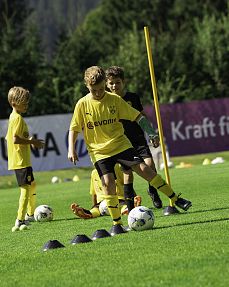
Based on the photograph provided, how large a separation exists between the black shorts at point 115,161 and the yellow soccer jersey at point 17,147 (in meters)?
2.07

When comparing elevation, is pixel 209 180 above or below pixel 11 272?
below

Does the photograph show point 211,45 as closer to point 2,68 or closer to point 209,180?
point 2,68

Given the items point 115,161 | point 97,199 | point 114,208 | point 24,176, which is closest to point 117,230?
point 114,208

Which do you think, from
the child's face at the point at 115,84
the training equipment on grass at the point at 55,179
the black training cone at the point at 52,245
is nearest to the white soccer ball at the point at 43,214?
the child's face at the point at 115,84

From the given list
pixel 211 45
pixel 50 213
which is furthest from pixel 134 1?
pixel 50 213

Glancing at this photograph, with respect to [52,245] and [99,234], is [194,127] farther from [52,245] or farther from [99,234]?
[52,245]

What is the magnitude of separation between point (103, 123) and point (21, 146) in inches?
92.3

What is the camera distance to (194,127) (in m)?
31.6

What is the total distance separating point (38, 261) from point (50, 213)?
463 cm

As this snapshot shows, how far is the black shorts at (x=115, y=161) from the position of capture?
33.7 ft

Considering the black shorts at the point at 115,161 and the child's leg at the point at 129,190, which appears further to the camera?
the child's leg at the point at 129,190

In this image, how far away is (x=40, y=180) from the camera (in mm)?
29109

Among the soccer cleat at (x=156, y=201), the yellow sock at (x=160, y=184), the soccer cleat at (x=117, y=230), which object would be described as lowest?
the soccer cleat at (x=156, y=201)

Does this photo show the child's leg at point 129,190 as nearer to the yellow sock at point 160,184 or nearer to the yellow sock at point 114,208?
the yellow sock at point 160,184
